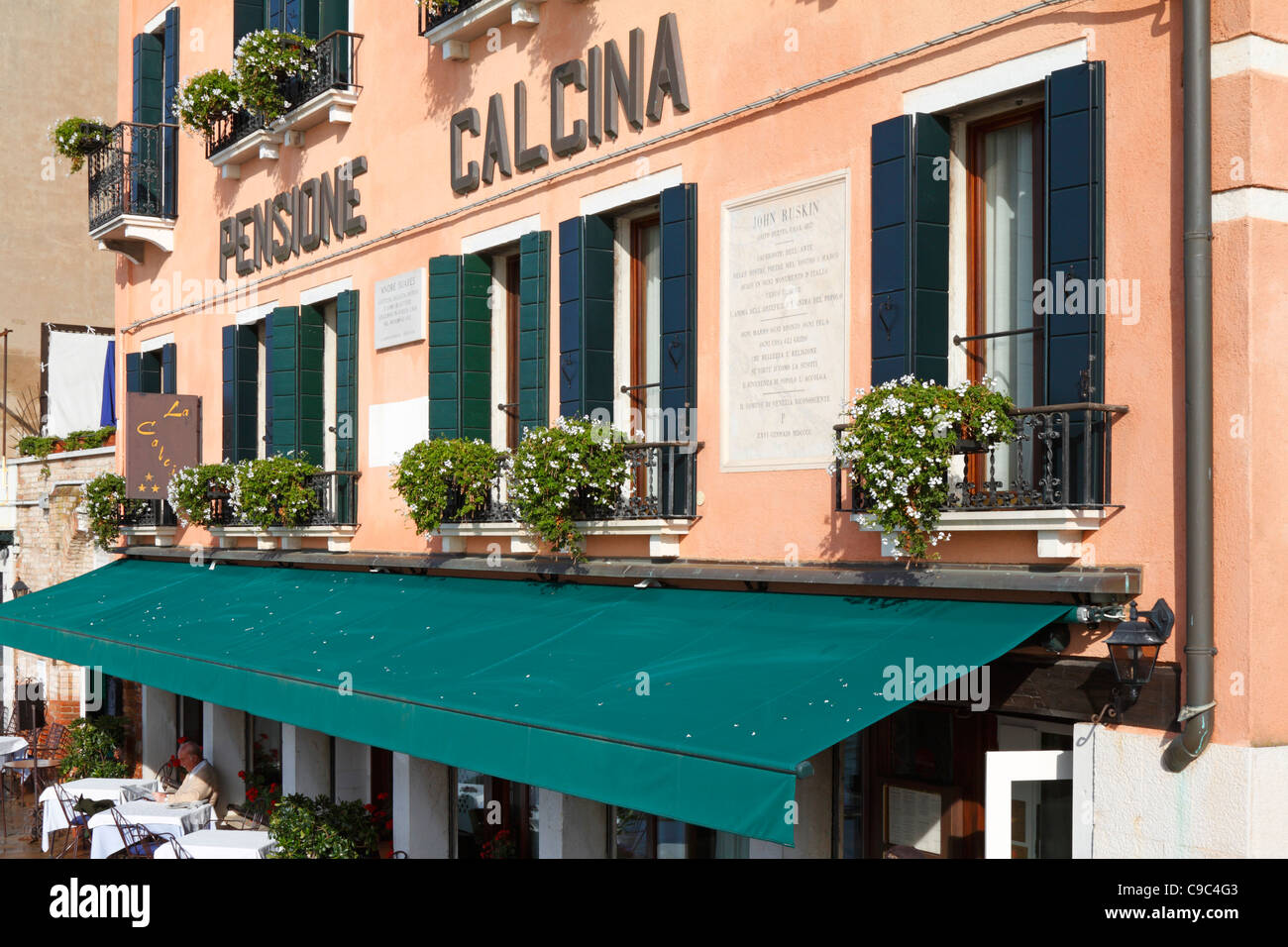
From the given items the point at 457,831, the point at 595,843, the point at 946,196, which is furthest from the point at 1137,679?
the point at 457,831

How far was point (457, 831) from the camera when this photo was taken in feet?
39.7

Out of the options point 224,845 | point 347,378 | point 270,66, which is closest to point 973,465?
point 224,845

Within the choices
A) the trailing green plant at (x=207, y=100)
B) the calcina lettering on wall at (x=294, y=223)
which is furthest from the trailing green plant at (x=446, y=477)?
the trailing green plant at (x=207, y=100)

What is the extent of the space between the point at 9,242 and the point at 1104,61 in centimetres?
2297

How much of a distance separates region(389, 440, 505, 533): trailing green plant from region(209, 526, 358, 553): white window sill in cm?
220

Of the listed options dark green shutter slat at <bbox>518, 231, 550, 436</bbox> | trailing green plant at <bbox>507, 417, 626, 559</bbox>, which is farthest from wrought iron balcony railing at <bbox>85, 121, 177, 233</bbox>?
trailing green plant at <bbox>507, 417, 626, 559</bbox>

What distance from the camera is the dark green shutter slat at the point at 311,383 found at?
14.6 metres

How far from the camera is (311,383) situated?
48.3 feet

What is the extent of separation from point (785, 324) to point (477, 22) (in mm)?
4406

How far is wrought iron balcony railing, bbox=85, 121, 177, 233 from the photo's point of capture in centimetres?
1805

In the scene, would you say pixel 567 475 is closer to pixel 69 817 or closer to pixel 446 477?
pixel 446 477

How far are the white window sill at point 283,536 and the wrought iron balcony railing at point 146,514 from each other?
1.44m

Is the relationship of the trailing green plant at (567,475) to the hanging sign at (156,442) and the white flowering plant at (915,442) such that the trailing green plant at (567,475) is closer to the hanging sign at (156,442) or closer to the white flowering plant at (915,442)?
the white flowering plant at (915,442)

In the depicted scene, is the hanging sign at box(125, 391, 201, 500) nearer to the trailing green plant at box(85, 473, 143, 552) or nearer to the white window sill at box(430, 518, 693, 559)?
the trailing green plant at box(85, 473, 143, 552)
